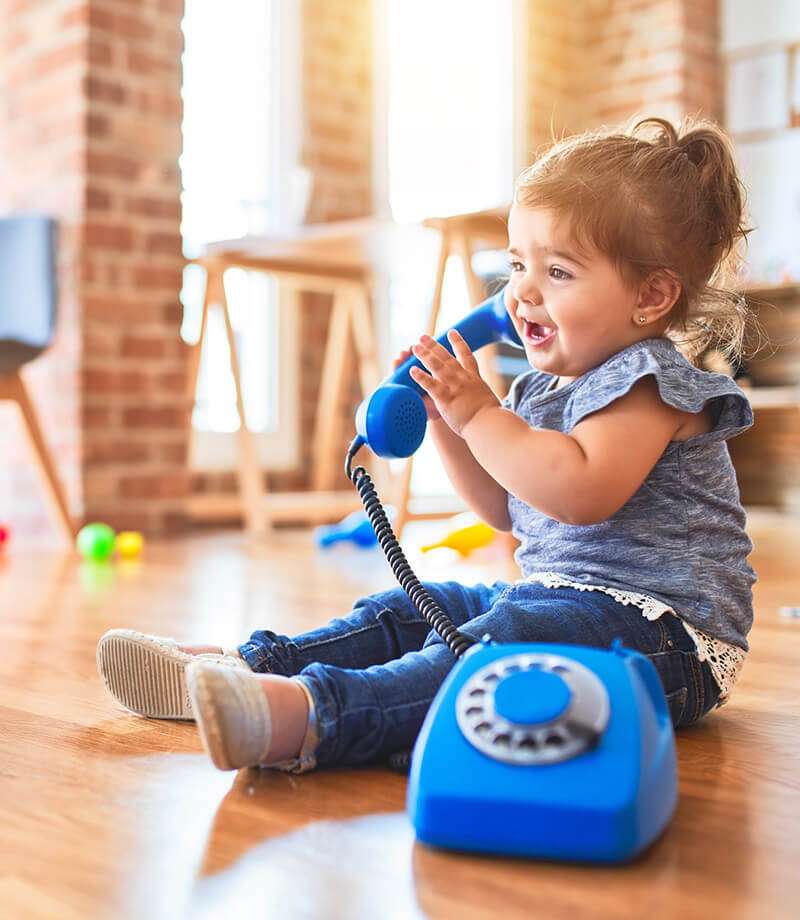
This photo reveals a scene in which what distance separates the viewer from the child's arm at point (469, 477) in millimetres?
1158

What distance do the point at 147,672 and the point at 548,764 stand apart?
0.48 m

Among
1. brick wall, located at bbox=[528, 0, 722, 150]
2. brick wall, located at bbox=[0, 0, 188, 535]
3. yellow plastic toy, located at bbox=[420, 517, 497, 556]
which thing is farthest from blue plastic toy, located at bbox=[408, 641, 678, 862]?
brick wall, located at bbox=[528, 0, 722, 150]

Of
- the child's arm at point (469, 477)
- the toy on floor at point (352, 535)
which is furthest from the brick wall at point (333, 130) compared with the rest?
the child's arm at point (469, 477)

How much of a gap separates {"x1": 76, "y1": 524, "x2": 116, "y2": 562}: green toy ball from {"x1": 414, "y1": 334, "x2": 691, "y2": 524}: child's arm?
1718mm

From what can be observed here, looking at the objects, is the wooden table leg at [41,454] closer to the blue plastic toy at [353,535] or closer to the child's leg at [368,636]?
the blue plastic toy at [353,535]

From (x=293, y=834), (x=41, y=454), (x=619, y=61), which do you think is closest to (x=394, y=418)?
(x=293, y=834)

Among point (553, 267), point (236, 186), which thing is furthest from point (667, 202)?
point (236, 186)

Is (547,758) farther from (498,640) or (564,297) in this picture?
(564,297)

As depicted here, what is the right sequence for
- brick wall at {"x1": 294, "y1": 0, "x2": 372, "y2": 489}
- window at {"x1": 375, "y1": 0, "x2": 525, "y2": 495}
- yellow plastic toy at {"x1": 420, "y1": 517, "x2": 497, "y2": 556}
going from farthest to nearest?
1. window at {"x1": 375, "y1": 0, "x2": 525, "y2": 495}
2. brick wall at {"x1": 294, "y1": 0, "x2": 372, "y2": 489}
3. yellow plastic toy at {"x1": 420, "y1": 517, "x2": 497, "y2": 556}

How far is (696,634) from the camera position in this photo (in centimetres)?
102

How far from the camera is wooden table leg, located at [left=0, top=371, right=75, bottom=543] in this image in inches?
109

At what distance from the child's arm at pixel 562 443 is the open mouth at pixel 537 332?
0.08m

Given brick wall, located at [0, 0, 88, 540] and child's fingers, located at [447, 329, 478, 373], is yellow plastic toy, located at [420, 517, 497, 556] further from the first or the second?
child's fingers, located at [447, 329, 478, 373]

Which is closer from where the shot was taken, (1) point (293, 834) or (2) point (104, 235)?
(1) point (293, 834)
